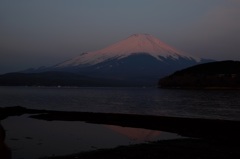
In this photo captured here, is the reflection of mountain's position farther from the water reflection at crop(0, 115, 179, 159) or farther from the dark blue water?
the dark blue water

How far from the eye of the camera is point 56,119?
4219 cm

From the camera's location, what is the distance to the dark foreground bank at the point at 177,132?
1738cm

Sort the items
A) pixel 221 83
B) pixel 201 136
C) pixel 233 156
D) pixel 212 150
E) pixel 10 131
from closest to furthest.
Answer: pixel 233 156 → pixel 212 150 → pixel 201 136 → pixel 10 131 → pixel 221 83

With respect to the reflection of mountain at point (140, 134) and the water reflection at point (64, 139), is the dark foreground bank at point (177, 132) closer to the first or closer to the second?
the reflection of mountain at point (140, 134)

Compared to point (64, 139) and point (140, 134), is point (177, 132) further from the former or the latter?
point (64, 139)

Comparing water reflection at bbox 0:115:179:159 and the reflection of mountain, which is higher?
water reflection at bbox 0:115:179:159

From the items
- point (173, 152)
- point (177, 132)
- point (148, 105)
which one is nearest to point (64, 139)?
point (177, 132)

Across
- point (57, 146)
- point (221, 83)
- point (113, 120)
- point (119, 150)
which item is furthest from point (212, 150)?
point (221, 83)

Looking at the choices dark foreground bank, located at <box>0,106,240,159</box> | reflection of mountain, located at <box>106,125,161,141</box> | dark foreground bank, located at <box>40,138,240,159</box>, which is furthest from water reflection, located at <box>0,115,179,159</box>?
dark foreground bank, located at <box>40,138,240,159</box>

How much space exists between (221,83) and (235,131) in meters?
175

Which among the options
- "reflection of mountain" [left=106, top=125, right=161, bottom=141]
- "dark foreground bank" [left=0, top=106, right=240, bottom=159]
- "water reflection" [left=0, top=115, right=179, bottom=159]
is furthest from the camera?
"reflection of mountain" [left=106, top=125, right=161, bottom=141]

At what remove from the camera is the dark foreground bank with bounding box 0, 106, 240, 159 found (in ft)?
57.0

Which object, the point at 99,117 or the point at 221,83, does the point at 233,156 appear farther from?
the point at 221,83

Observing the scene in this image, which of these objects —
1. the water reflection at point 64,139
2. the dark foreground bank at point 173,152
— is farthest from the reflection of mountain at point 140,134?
the dark foreground bank at point 173,152
